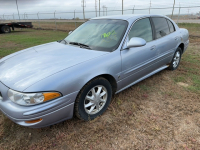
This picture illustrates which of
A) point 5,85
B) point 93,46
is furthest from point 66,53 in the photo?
point 5,85

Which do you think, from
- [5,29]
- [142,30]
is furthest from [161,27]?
[5,29]

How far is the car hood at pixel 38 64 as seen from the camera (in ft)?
6.47

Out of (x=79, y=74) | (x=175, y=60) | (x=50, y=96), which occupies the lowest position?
(x=175, y=60)

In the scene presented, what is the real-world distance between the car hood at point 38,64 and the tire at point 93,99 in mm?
389

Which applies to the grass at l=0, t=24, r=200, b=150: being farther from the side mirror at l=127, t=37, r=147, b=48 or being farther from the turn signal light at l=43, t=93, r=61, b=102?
the side mirror at l=127, t=37, r=147, b=48

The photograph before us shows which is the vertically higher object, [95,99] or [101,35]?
[101,35]

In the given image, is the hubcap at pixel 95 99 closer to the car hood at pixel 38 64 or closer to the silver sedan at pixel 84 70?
the silver sedan at pixel 84 70

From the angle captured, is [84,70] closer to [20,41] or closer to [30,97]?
[30,97]

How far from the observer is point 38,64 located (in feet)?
7.55

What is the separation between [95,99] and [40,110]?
863 millimetres

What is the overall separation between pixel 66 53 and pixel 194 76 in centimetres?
330

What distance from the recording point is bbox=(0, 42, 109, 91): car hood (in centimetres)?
197

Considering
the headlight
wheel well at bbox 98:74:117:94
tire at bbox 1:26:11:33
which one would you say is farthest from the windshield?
tire at bbox 1:26:11:33

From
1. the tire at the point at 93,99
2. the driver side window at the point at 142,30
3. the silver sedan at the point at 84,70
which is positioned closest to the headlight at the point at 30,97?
the silver sedan at the point at 84,70
